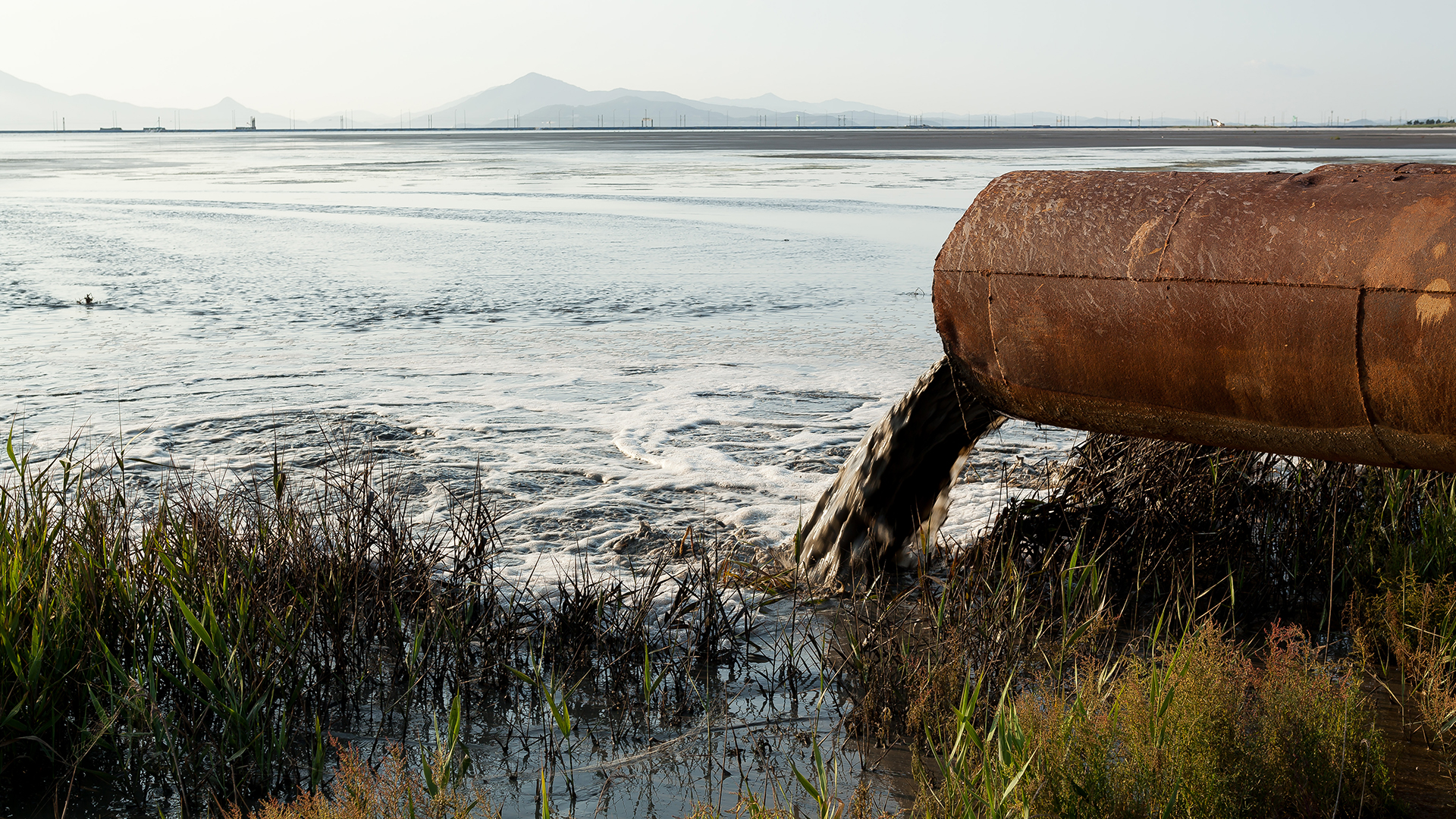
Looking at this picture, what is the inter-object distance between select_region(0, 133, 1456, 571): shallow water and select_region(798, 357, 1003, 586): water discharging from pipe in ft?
1.79

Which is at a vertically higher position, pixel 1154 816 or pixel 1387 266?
pixel 1387 266

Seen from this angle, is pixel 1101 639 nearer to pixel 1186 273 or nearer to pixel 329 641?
pixel 1186 273

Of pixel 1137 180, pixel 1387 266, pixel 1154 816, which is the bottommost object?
pixel 1154 816

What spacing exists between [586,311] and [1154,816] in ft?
30.8

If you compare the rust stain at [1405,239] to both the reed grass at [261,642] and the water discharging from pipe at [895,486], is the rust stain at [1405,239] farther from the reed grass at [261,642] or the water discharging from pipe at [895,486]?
the reed grass at [261,642]

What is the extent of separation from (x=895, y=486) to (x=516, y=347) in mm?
5614

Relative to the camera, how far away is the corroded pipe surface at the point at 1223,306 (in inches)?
102

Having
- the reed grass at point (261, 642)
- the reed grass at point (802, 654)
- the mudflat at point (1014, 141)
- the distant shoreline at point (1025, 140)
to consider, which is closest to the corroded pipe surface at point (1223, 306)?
the reed grass at point (802, 654)

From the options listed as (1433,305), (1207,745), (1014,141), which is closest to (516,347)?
(1207,745)

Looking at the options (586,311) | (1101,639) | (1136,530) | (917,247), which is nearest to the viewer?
(1101,639)

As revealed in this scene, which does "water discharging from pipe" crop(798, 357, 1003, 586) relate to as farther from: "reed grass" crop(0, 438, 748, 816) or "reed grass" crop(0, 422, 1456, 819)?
"reed grass" crop(0, 438, 748, 816)

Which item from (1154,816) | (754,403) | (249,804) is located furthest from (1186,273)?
(754,403)

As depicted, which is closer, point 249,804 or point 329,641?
point 249,804

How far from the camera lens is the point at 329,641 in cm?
387
